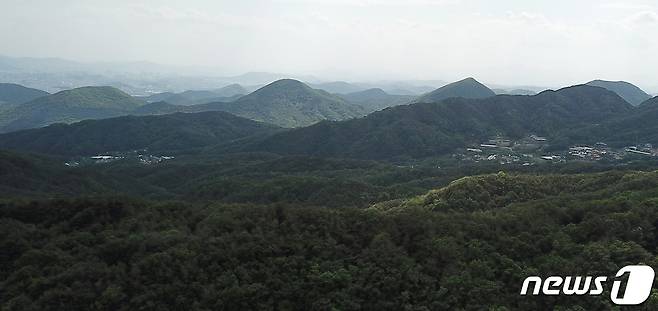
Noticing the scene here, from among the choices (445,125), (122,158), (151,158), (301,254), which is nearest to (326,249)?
(301,254)

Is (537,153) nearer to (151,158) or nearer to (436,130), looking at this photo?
(436,130)

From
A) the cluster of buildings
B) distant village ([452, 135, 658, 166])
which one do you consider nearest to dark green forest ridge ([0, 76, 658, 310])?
distant village ([452, 135, 658, 166])

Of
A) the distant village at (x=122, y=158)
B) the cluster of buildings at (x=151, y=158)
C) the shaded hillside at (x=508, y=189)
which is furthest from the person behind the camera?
the cluster of buildings at (x=151, y=158)

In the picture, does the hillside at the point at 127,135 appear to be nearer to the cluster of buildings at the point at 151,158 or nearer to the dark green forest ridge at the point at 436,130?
the dark green forest ridge at the point at 436,130

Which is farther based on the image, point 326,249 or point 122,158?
point 122,158

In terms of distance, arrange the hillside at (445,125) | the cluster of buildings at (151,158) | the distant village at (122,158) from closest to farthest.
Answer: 1. the distant village at (122,158)
2. the cluster of buildings at (151,158)
3. the hillside at (445,125)

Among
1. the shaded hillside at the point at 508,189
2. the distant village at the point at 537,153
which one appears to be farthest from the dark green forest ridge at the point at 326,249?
the distant village at the point at 537,153
